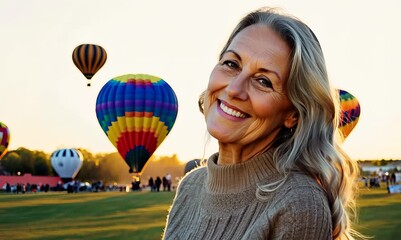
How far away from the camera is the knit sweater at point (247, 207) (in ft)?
6.09

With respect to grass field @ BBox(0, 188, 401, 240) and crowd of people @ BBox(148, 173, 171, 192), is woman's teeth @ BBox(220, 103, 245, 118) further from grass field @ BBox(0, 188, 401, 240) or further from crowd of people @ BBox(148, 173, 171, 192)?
crowd of people @ BBox(148, 173, 171, 192)

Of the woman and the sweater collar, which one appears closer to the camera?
the woman

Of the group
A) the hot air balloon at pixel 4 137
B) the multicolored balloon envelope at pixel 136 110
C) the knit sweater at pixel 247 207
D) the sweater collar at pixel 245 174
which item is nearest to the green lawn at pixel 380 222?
the knit sweater at pixel 247 207

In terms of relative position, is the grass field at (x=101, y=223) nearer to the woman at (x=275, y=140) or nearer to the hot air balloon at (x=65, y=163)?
the woman at (x=275, y=140)

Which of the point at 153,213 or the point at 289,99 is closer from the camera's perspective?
the point at 289,99

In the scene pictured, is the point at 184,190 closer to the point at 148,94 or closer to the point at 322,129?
the point at 322,129

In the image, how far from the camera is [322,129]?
2027 millimetres

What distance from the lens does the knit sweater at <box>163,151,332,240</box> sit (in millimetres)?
1857

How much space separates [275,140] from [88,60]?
3565cm

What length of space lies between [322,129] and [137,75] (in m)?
31.4

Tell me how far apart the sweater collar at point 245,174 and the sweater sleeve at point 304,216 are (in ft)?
0.52

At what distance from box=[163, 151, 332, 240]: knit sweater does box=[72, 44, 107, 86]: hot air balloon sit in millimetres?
35171

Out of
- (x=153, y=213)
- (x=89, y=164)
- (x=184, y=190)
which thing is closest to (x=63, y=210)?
(x=153, y=213)

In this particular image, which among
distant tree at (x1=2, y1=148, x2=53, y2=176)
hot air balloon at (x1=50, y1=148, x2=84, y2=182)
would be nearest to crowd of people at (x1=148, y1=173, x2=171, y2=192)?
hot air balloon at (x1=50, y1=148, x2=84, y2=182)
